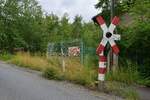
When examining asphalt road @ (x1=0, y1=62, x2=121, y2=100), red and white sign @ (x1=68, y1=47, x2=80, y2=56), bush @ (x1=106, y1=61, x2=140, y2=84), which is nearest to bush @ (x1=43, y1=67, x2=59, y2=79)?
bush @ (x1=106, y1=61, x2=140, y2=84)

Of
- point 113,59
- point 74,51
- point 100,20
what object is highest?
point 100,20

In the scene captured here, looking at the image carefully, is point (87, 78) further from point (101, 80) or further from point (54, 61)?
point (54, 61)

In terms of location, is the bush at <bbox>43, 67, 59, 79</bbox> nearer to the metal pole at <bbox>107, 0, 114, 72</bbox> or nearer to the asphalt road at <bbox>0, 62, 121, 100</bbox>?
the metal pole at <bbox>107, 0, 114, 72</bbox>

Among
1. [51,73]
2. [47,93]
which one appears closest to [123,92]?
[47,93]

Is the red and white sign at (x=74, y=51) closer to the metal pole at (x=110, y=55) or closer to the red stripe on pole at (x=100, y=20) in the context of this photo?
the metal pole at (x=110, y=55)

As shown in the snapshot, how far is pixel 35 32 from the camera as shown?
52406 mm

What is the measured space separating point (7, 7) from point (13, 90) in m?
41.1

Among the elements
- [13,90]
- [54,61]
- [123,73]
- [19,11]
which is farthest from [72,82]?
[19,11]

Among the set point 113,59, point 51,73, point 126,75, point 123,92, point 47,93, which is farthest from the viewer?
point 113,59

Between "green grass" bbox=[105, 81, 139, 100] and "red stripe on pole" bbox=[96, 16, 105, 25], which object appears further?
"red stripe on pole" bbox=[96, 16, 105, 25]

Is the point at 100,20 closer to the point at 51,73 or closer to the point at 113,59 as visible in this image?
the point at 51,73

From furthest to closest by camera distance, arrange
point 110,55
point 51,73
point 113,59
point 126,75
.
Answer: point 110,55 < point 113,59 < point 51,73 < point 126,75

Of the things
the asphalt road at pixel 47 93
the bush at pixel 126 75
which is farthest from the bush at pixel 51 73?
the asphalt road at pixel 47 93

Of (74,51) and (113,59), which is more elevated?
(74,51)
